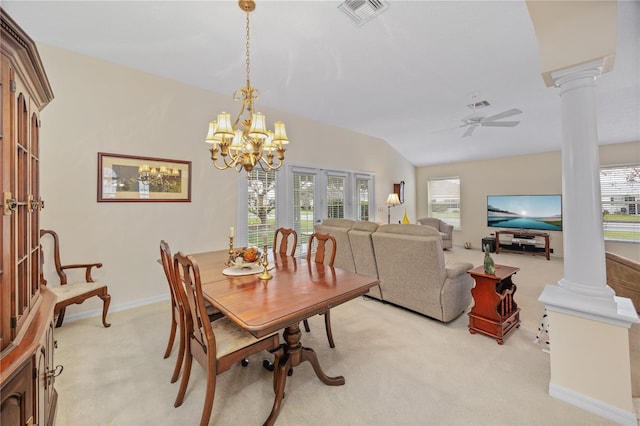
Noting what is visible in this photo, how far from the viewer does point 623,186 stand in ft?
17.4

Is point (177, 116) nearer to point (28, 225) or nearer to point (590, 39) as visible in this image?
point (28, 225)

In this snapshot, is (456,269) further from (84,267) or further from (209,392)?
(84,267)

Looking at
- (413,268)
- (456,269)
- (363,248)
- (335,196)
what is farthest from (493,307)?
(335,196)

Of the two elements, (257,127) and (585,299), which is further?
(257,127)

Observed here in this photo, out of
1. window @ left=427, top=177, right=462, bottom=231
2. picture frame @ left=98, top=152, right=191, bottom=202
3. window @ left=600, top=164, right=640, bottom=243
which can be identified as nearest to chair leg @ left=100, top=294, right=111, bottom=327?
picture frame @ left=98, top=152, right=191, bottom=202

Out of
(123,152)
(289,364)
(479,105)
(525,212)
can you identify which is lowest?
(289,364)

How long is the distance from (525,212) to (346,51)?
19.9 ft

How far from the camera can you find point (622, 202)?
17.5 feet

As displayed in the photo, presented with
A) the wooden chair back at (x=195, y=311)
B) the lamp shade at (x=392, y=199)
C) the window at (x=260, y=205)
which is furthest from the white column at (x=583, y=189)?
the lamp shade at (x=392, y=199)

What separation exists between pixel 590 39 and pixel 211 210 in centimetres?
410

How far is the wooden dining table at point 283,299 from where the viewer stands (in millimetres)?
1344

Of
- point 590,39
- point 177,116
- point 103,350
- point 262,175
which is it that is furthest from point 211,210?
point 590,39

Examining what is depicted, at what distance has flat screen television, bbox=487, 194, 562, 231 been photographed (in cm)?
603

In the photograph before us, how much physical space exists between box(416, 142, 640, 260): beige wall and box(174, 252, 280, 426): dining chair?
23.4 ft
